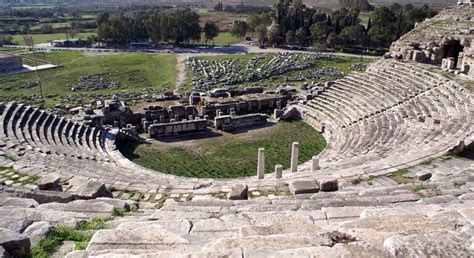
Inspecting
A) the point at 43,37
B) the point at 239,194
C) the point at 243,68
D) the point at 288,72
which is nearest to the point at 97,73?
the point at 243,68

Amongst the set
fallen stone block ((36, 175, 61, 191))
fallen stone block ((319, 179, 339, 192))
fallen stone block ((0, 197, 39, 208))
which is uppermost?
fallen stone block ((0, 197, 39, 208))

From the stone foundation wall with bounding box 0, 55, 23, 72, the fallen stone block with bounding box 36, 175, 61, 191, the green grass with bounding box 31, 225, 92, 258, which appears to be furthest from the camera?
the stone foundation wall with bounding box 0, 55, 23, 72

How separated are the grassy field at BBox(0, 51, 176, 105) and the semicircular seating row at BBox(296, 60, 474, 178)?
18.1 metres

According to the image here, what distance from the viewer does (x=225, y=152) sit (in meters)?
21.1

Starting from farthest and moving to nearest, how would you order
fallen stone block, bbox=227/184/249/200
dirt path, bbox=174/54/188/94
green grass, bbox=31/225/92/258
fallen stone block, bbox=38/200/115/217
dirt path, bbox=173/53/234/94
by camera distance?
dirt path, bbox=173/53/234/94 < dirt path, bbox=174/54/188/94 < fallen stone block, bbox=227/184/249/200 < fallen stone block, bbox=38/200/115/217 < green grass, bbox=31/225/92/258

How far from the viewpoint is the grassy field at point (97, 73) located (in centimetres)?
3678

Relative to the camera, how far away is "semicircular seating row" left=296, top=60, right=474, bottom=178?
14.8m

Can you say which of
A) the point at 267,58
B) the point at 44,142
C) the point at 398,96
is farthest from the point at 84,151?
the point at 267,58

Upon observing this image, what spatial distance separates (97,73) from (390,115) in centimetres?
Result: 3352

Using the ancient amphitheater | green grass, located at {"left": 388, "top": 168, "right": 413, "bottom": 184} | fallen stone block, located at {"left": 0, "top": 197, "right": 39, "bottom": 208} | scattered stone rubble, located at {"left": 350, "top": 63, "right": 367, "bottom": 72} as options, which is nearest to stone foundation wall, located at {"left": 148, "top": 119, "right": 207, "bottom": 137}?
the ancient amphitheater

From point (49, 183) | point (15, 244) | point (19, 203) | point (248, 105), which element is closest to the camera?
point (15, 244)

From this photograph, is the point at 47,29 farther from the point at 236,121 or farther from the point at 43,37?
the point at 236,121

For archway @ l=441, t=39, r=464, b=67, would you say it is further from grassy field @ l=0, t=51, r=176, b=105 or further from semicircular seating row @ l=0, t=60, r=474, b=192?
grassy field @ l=0, t=51, r=176, b=105

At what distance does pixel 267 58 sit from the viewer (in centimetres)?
4925
